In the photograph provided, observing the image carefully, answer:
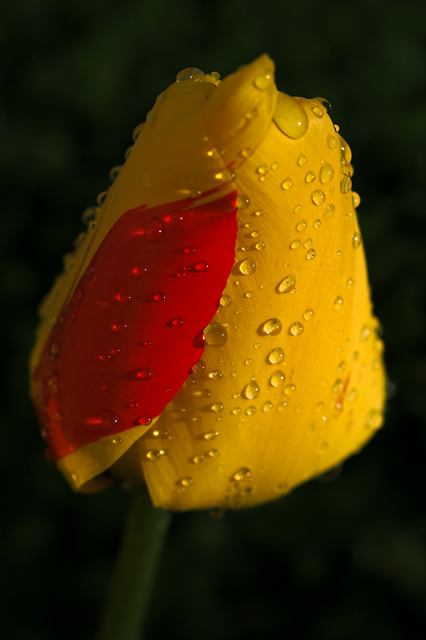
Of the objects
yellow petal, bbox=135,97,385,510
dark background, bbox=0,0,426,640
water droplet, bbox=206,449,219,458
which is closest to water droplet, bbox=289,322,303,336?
yellow petal, bbox=135,97,385,510

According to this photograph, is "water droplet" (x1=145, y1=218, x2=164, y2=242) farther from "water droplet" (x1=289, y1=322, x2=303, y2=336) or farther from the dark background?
the dark background

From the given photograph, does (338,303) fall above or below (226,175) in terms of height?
below

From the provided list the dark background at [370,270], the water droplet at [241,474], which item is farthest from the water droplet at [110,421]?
the dark background at [370,270]

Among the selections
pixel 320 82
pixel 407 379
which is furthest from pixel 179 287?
pixel 320 82

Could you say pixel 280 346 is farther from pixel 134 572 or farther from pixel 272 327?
pixel 134 572

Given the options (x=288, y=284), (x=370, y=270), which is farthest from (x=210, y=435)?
(x=370, y=270)

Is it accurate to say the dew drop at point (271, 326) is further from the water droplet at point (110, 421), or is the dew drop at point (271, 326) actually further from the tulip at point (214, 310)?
the water droplet at point (110, 421)
